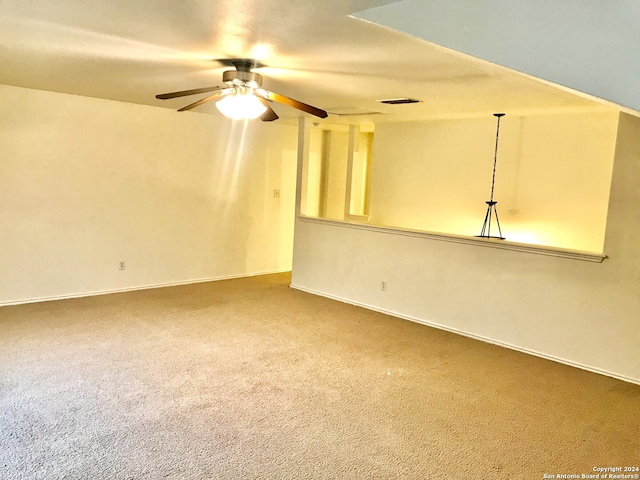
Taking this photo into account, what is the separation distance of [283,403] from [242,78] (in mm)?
2135

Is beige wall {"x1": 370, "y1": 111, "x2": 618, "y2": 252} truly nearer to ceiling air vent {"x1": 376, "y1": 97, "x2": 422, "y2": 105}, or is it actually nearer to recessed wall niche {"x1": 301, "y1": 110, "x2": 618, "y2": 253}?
recessed wall niche {"x1": 301, "y1": 110, "x2": 618, "y2": 253}

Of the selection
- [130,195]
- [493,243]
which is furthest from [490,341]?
[130,195]

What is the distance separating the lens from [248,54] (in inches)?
111

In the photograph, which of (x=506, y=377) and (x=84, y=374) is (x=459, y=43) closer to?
(x=506, y=377)

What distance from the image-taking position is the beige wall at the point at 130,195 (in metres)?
4.54

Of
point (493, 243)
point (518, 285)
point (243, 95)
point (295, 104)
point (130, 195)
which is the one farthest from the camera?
point (130, 195)

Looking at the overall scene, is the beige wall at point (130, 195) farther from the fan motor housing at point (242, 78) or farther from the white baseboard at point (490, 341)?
the fan motor housing at point (242, 78)

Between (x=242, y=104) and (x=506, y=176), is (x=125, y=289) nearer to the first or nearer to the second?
(x=242, y=104)

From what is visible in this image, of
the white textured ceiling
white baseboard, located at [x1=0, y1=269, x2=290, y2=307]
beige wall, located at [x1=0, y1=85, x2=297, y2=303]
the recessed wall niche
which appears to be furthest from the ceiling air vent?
white baseboard, located at [x1=0, y1=269, x2=290, y2=307]

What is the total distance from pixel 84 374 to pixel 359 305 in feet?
9.63

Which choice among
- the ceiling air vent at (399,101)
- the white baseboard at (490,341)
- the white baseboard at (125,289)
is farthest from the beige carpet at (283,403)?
the ceiling air vent at (399,101)

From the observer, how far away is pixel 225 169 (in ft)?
20.0

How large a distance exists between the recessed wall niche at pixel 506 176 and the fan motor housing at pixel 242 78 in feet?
8.59

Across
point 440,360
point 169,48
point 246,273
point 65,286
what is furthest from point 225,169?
point 440,360
